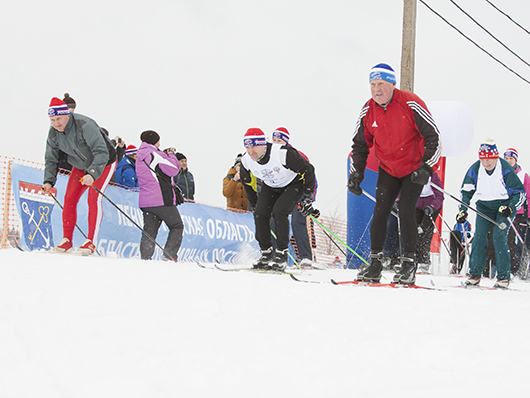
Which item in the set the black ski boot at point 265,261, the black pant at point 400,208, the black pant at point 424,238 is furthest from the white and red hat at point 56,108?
the black pant at point 424,238

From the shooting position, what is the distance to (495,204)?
16.9 ft

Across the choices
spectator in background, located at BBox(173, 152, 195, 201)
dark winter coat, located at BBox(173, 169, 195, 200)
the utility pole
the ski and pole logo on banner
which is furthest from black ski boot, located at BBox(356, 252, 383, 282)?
the utility pole

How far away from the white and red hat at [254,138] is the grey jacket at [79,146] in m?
1.38

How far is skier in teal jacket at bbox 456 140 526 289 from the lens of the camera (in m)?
5.03

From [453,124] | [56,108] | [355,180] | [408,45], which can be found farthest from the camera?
[408,45]

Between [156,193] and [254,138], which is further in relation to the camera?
[156,193]

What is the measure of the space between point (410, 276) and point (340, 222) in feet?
22.8

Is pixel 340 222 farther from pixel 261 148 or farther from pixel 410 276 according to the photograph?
pixel 410 276

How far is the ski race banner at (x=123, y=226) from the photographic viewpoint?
555cm

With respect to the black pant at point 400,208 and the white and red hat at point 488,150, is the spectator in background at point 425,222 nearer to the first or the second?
the white and red hat at point 488,150

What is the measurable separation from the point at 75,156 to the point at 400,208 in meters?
3.13

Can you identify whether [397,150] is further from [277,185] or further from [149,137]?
[149,137]

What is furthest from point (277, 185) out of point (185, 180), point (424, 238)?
point (424, 238)

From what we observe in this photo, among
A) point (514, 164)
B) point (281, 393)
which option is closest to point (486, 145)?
point (514, 164)
